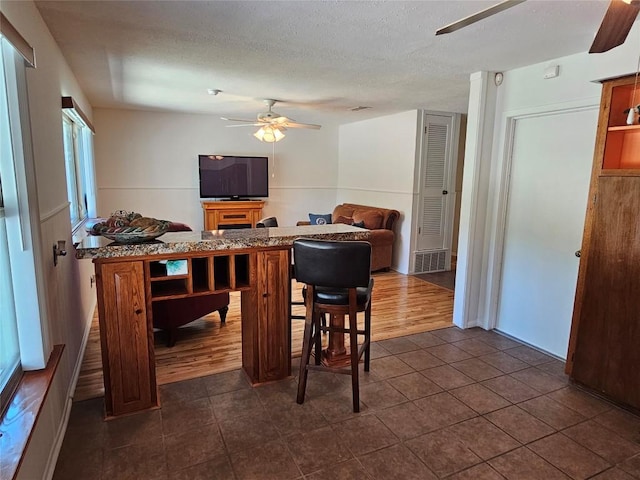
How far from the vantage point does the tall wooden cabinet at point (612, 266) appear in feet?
7.74

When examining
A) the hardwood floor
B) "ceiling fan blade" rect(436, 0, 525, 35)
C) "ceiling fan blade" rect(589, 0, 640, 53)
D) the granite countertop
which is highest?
"ceiling fan blade" rect(436, 0, 525, 35)

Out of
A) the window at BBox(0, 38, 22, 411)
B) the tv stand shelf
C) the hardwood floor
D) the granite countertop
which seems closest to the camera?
the window at BBox(0, 38, 22, 411)

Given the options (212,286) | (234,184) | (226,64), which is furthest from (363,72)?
(234,184)

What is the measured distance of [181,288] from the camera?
2.42 metres

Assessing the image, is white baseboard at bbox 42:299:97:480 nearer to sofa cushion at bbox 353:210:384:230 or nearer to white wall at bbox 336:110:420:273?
sofa cushion at bbox 353:210:384:230

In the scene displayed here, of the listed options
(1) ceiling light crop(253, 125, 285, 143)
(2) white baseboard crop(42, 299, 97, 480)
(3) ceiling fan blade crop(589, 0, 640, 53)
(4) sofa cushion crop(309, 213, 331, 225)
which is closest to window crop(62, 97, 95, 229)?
(2) white baseboard crop(42, 299, 97, 480)

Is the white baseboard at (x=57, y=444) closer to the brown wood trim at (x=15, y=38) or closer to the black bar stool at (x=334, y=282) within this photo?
the black bar stool at (x=334, y=282)

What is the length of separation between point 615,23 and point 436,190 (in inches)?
172

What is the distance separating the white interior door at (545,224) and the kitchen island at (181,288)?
1584mm

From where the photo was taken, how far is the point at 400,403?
2480mm

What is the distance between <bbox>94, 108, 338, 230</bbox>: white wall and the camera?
20.1 feet

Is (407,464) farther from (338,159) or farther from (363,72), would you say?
(338,159)

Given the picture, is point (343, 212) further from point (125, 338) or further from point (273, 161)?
point (125, 338)

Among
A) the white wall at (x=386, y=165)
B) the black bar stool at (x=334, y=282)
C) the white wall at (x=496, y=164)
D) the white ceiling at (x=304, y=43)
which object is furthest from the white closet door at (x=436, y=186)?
the black bar stool at (x=334, y=282)
